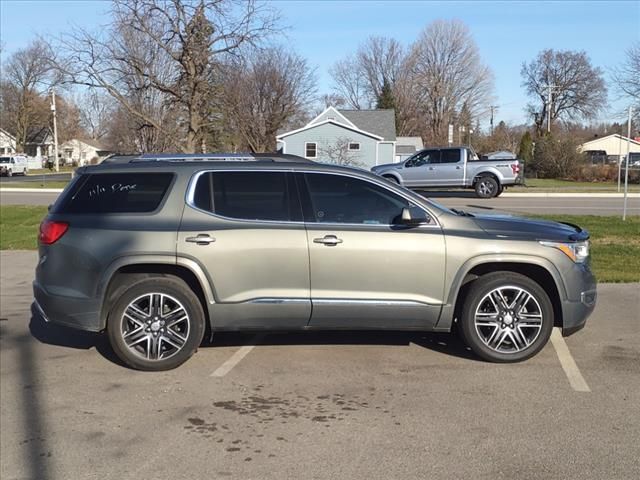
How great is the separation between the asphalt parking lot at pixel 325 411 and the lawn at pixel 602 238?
329 cm

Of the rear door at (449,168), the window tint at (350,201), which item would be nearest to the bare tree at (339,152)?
the rear door at (449,168)

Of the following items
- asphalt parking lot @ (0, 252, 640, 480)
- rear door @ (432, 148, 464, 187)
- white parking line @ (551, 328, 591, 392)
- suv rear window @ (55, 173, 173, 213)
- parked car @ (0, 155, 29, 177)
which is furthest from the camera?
parked car @ (0, 155, 29, 177)

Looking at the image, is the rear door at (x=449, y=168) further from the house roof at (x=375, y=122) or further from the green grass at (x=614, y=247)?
the house roof at (x=375, y=122)

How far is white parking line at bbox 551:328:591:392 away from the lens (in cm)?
484

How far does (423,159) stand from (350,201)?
19304 millimetres

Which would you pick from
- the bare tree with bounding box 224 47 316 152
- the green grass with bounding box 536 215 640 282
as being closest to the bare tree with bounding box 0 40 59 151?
the bare tree with bounding box 224 47 316 152

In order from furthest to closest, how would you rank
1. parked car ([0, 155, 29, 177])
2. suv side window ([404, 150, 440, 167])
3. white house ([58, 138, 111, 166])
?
white house ([58, 138, 111, 166]) → parked car ([0, 155, 29, 177]) → suv side window ([404, 150, 440, 167])

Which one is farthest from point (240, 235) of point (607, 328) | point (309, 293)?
point (607, 328)

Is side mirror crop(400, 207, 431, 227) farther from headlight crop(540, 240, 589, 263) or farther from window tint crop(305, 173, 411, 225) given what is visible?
headlight crop(540, 240, 589, 263)

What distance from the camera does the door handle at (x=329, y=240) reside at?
5.14m

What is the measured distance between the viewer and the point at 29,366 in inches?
221

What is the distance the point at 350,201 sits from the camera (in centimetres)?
534

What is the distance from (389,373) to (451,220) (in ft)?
4.47

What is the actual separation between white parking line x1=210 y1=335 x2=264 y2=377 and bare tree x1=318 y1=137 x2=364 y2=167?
116 ft
